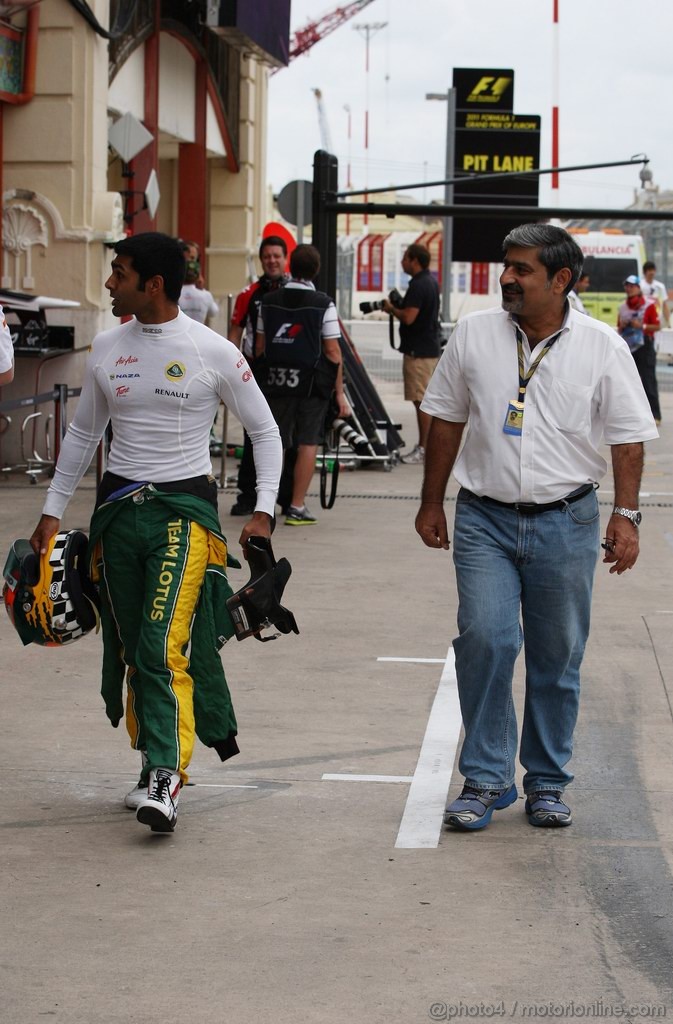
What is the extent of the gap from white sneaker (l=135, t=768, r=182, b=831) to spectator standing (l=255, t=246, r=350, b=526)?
6.13m

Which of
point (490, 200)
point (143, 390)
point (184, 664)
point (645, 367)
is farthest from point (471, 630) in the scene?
point (490, 200)

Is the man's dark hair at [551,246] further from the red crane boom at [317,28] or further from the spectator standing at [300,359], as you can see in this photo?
the red crane boom at [317,28]

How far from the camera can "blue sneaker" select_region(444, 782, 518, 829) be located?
16.2 ft

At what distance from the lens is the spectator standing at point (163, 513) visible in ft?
15.9

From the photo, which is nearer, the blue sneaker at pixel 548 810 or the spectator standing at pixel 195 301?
the blue sneaker at pixel 548 810

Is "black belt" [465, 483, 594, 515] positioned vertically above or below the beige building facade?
below

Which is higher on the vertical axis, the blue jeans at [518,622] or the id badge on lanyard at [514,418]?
the id badge on lanyard at [514,418]

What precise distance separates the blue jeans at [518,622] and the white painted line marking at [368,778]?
0.48m

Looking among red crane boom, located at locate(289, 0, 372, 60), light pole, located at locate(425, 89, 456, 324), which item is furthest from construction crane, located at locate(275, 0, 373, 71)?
light pole, located at locate(425, 89, 456, 324)

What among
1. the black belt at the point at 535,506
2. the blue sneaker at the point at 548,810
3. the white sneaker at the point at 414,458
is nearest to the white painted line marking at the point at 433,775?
the blue sneaker at the point at 548,810

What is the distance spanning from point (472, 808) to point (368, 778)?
2.05ft

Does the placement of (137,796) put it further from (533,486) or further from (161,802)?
(533,486)

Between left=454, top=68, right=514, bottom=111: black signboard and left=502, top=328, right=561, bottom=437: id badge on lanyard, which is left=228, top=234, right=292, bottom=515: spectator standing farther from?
left=454, top=68, right=514, bottom=111: black signboard

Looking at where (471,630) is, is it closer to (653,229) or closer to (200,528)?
(200,528)
